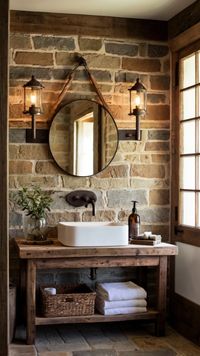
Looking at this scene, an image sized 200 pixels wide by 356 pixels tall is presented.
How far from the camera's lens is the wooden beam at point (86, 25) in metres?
4.56

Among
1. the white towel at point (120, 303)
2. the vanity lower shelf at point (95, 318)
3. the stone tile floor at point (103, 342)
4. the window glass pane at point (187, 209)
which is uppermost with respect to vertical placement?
the window glass pane at point (187, 209)

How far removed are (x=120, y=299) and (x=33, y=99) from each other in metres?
1.77

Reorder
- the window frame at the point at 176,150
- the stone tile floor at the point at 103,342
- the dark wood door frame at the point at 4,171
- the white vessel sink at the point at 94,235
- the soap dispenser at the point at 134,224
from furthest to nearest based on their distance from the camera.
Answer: the window frame at the point at 176,150, the soap dispenser at the point at 134,224, the white vessel sink at the point at 94,235, the stone tile floor at the point at 103,342, the dark wood door frame at the point at 4,171

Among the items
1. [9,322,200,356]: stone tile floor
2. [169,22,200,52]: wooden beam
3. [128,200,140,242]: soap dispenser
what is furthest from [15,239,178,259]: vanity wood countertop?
[169,22,200,52]: wooden beam

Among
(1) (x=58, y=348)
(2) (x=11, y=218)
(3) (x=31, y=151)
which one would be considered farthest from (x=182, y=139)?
(1) (x=58, y=348)

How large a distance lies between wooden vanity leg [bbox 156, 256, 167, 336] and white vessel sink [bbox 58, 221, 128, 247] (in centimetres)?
37

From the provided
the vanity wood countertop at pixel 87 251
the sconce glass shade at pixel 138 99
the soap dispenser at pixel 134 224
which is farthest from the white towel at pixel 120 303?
the sconce glass shade at pixel 138 99

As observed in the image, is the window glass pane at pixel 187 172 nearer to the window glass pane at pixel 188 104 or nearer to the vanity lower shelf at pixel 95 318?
the window glass pane at pixel 188 104

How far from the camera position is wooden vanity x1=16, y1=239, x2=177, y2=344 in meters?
4.02

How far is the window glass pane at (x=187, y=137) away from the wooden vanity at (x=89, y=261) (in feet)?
2.83

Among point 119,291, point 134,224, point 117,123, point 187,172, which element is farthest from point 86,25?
point 119,291

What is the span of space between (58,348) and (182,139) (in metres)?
2.02

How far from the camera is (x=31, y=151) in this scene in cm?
457

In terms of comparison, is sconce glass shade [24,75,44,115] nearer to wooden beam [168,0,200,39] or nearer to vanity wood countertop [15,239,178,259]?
vanity wood countertop [15,239,178,259]
